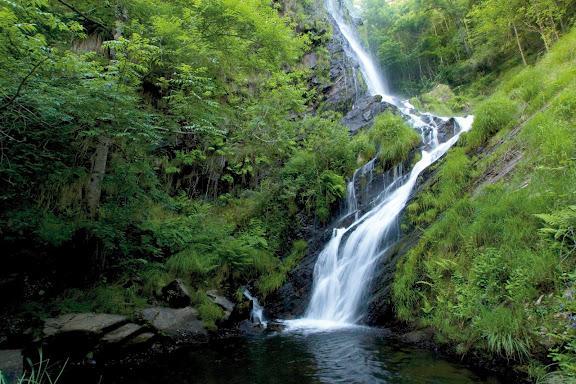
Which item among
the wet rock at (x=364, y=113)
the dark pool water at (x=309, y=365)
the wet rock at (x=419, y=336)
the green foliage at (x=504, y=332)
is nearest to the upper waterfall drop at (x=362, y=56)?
the wet rock at (x=364, y=113)

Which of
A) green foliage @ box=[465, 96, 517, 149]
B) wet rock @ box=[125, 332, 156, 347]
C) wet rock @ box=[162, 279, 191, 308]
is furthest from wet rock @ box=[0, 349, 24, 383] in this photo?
green foliage @ box=[465, 96, 517, 149]

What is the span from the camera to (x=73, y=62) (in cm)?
495

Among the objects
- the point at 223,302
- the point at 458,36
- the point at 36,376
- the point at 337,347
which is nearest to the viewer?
the point at 36,376

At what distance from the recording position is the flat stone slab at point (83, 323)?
5.21m

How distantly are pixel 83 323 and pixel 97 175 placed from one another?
288 centimetres

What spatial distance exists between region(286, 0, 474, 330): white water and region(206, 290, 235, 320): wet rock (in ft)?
4.11

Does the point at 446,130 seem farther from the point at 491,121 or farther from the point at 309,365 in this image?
the point at 309,365

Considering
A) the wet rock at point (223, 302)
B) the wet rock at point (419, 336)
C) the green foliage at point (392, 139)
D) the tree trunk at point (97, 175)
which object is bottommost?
the wet rock at point (419, 336)

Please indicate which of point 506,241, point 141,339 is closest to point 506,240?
point 506,241

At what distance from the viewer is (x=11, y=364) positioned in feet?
13.4

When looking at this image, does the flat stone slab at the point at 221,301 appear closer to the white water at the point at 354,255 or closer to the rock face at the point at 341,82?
the white water at the point at 354,255

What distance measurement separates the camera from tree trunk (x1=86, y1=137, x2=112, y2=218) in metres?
7.00

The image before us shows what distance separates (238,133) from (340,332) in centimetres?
491

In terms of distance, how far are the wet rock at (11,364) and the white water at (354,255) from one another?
4384mm
